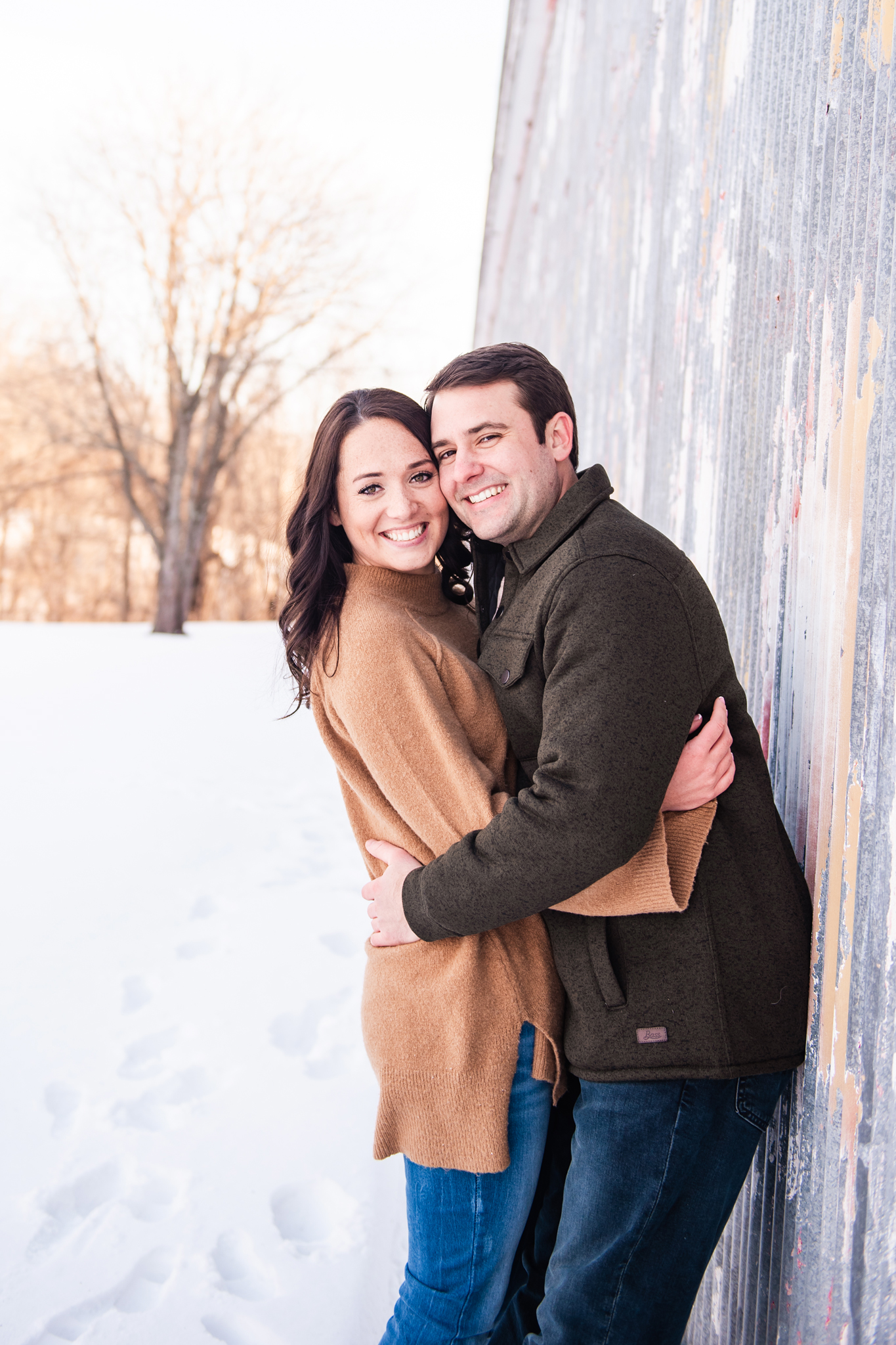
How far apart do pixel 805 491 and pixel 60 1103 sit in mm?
2668

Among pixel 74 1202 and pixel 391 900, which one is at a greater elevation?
pixel 391 900

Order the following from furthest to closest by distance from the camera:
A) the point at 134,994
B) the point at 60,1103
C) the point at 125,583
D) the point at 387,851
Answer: the point at 125,583 → the point at 134,994 → the point at 60,1103 → the point at 387,851

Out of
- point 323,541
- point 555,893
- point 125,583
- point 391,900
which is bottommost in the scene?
point 125,583

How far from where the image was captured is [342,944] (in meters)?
3.80

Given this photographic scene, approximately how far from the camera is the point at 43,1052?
116 inches

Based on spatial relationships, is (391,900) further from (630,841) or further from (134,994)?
(134,994)

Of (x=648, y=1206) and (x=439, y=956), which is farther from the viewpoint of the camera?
(x=439, y=956)

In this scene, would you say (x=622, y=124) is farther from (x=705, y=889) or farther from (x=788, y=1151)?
(x=788, y=1151)

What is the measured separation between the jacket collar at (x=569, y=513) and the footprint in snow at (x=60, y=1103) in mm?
2231

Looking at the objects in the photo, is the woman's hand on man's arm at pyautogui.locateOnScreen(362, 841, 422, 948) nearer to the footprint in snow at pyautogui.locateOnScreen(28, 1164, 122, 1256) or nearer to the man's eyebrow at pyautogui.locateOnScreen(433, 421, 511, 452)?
the man's eyebrow at pyautogui.locateOnScreen(433, 421, 511, 452)

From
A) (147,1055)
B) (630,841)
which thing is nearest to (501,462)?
(630,841)

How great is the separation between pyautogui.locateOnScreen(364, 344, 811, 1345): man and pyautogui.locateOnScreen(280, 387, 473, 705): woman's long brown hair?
410mm

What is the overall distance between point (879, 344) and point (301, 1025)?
2.83 meters

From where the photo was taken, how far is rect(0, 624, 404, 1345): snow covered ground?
80.6 inches
